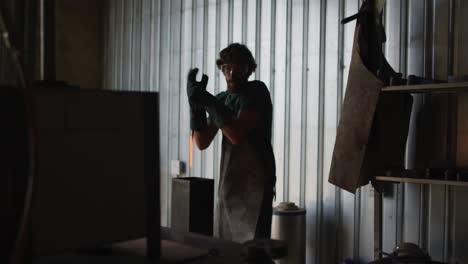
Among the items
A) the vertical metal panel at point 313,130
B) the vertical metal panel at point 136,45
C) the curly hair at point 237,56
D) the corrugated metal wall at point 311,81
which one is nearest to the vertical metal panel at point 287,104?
the corrugated metal wall at point 311,81

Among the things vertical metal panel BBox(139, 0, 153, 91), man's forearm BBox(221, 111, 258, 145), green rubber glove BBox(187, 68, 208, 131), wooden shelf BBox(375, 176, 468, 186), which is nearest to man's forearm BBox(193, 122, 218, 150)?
green rubber glove BBox(187, 68, 208, 131)

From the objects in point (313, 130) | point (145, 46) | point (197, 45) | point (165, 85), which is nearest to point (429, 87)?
point (313, 130)

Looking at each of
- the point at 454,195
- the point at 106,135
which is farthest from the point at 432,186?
the point at 106,135

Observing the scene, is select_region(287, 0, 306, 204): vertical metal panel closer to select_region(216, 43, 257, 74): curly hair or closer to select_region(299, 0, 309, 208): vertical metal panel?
select_region(299, 0, 309, 208): vertical metal panel

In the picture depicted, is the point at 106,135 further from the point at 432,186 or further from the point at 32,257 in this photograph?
the point at 432,186

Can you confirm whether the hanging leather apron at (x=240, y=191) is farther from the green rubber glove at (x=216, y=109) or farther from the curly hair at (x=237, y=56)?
the curly hair at (x=237, y=56)

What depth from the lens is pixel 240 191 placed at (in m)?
2.29

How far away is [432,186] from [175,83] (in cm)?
196

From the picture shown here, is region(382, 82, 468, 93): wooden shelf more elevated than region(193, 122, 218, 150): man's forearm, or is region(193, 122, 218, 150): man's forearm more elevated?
region(382, 82, 468, 93): wooden shelf

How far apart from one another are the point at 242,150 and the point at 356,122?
0.53 metres

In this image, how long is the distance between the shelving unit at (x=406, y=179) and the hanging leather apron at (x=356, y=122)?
76 millimetres

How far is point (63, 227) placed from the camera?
85cm

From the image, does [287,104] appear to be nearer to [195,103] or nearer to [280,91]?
[280,91]

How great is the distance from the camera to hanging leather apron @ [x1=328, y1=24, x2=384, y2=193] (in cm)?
206
